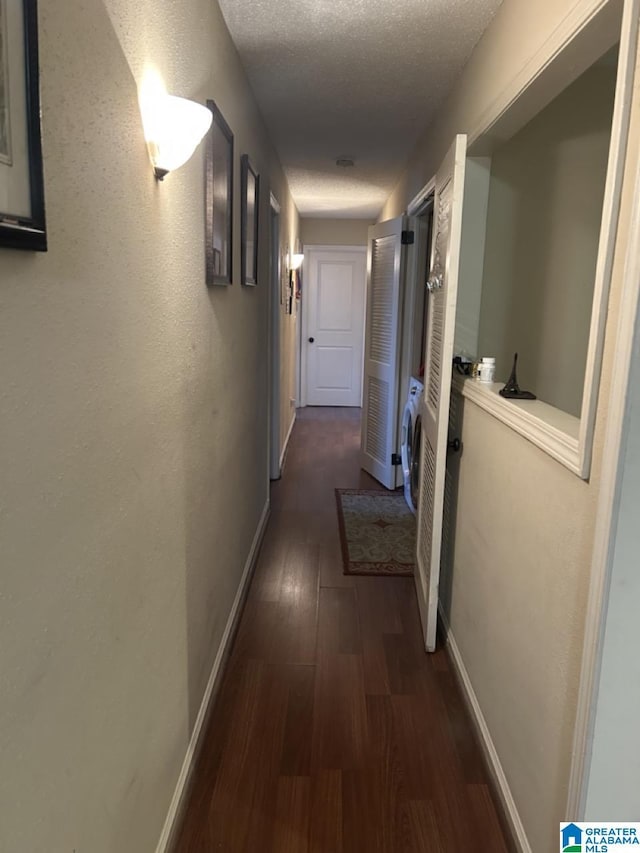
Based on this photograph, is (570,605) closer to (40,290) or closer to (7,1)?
(40,290)

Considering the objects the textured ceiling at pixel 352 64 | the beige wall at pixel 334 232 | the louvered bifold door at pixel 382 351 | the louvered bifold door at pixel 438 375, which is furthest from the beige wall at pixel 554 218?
the beige wall at pixel 334 232

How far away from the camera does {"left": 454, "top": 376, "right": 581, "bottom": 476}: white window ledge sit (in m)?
1.31

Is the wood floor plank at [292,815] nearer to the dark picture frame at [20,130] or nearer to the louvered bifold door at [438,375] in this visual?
the louvered bifold door at [438,375]

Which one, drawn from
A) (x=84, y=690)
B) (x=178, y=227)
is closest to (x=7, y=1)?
(x=178, y=227)

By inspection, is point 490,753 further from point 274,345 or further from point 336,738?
point 274,345

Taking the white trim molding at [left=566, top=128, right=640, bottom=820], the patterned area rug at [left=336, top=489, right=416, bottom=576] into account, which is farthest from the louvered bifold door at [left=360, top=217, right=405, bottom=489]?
the white trim molding at [left=566, top=128, right=640, bottom=820]

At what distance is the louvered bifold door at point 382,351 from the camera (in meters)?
4.38

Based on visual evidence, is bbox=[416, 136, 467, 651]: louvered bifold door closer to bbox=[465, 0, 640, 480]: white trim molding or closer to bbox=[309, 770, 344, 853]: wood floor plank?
bbox=[465, 0, 640, 480]: white trim molding

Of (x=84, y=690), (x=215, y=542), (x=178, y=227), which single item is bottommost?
(x=215, y=542)

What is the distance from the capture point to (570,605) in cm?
128

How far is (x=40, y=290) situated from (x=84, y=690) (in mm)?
645

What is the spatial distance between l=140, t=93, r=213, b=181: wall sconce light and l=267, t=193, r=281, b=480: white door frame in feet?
8.61

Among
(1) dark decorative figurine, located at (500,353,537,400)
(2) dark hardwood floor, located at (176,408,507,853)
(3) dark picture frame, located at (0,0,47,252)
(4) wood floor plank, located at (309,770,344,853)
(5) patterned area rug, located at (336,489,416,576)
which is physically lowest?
(4) wood floor plank, located at (309,770,344,853)

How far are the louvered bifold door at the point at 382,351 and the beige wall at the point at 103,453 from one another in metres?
2.65
